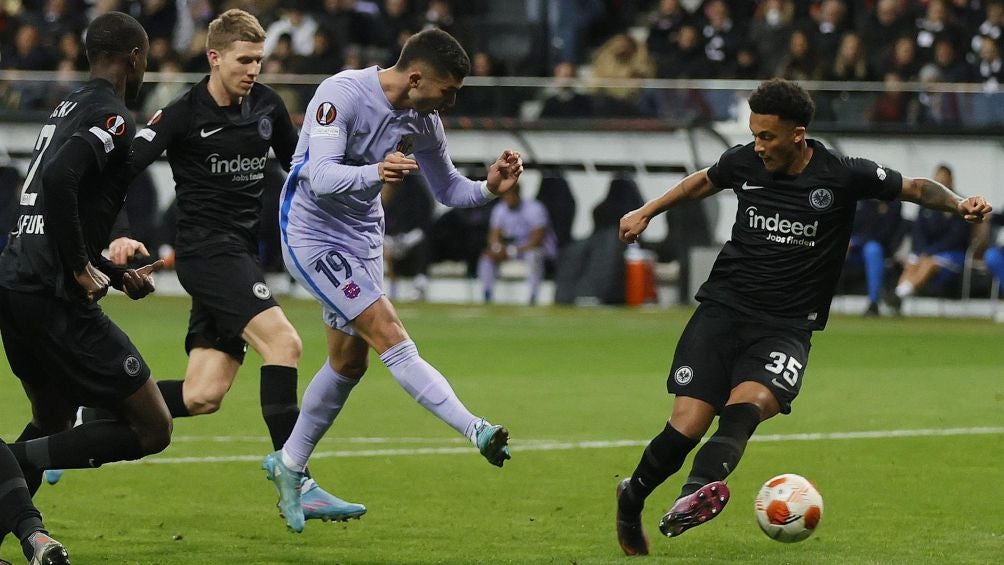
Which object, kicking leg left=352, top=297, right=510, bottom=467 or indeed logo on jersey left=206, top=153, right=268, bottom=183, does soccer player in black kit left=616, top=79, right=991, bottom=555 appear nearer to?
kicking leg left=352, top=297, right=510, bottom=467

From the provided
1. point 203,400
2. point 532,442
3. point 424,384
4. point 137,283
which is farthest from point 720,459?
point 532,442

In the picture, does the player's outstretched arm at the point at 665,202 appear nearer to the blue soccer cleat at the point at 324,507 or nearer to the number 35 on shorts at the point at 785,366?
the number 35 on shorts at the point at 785,366

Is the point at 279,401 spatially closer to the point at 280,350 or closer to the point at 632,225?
the point at 280,350

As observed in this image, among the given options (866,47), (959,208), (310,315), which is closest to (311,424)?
(959,208)

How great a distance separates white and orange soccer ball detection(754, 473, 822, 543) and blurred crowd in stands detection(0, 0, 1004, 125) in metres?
14.8

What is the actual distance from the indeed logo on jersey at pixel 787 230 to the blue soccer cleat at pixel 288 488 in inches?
93.0

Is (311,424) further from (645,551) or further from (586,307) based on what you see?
(586,307)

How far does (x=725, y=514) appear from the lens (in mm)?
8062

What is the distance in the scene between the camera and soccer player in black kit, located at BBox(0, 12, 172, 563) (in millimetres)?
6289

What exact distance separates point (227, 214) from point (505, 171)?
5.70 feet

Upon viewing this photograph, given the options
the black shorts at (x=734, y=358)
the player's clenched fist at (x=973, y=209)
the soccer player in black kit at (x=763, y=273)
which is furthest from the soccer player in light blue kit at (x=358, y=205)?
the player's clenched fist at (x=973, y=209)

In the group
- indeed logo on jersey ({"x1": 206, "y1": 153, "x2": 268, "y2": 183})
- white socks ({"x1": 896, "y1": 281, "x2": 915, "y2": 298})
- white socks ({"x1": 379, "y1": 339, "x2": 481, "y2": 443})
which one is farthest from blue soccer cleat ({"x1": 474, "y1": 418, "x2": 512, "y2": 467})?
white socks ({"x1": 896, "y1": 281, "x2": 915, "y2": 298})

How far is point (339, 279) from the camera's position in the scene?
7469mm

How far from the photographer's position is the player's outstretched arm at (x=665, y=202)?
282 inches
